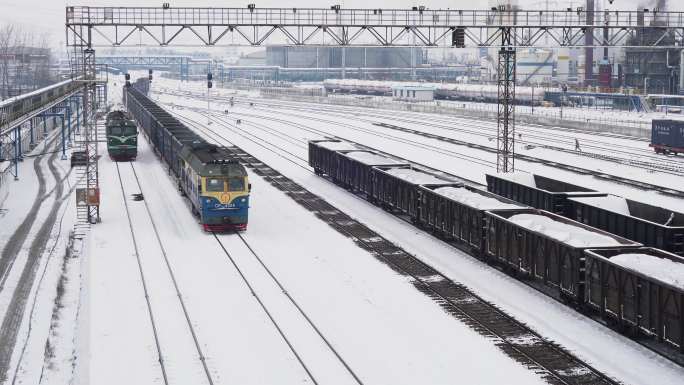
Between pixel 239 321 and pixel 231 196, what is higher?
pixel 231 196

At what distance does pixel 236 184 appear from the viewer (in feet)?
126

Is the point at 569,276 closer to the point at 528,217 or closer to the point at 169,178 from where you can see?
the point at 528,217

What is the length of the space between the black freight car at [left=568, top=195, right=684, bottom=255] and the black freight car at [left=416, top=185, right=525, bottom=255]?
7.82 ft

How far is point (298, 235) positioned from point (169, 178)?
21.4 m

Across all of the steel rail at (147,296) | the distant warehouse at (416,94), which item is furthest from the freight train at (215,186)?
the distant warehouse at (416,94)

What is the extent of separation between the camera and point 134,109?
344 feet

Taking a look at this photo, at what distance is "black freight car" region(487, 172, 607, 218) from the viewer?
35.9 meters

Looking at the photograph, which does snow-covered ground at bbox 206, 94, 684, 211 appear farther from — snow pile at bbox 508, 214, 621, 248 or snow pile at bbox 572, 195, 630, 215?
snow pile at bbox 508, 214, 621, 248

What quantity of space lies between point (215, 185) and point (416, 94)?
126354 millimetres

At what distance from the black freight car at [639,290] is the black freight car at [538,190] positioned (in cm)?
1032

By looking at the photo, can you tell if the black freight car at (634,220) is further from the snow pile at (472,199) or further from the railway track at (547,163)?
the railway track at (547,163)

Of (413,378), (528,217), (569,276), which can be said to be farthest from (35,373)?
(528,217)

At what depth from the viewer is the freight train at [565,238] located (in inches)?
881

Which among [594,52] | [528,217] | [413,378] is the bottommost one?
[413,378]
